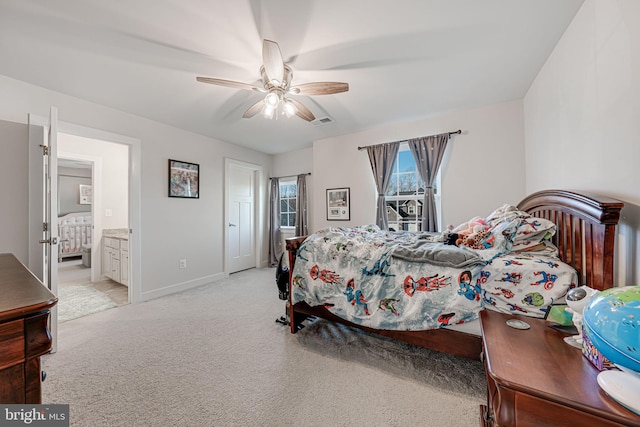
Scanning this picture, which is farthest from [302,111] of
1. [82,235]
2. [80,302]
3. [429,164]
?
[82,235]

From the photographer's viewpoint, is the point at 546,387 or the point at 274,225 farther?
the point at 274,225

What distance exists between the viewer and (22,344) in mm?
695

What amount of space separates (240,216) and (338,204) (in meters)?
2.09

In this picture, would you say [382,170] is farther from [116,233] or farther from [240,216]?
[116,233]

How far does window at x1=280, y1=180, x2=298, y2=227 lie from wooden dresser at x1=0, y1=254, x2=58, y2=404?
4.30 metres

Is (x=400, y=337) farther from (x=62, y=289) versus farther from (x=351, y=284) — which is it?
(x=62, y=289)

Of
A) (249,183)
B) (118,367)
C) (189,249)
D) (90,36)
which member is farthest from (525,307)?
(249,183)

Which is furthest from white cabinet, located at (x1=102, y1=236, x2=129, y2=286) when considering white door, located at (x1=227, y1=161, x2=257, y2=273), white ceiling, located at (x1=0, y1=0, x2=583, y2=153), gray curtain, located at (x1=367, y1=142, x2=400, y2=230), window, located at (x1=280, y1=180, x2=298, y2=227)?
gray curtain, located at (x1=367, y1=142, x2=400, y2=230)

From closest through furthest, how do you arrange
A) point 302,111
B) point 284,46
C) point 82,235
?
point 284,46 < point 302,111 < point 82,235

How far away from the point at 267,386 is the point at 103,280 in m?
4.23

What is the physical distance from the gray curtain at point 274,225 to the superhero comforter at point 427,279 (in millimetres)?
2946

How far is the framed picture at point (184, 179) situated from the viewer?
140 inches

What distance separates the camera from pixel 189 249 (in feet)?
12.4

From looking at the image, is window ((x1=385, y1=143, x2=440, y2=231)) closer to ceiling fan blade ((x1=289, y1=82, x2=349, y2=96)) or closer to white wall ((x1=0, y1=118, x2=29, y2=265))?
ceiling fan blade ((x1=289, y1=82, x2=349, y2=96))
